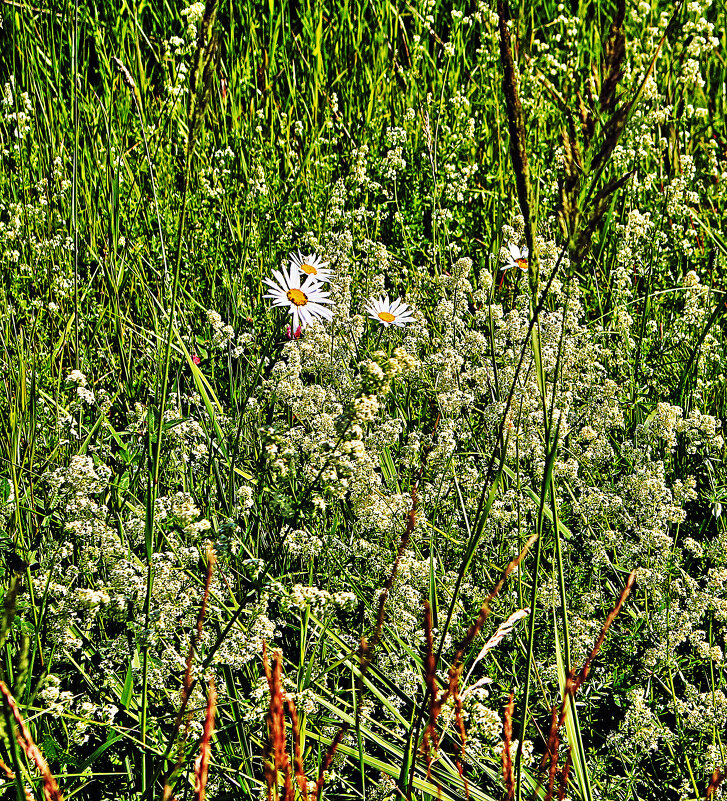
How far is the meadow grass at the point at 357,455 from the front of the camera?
140 cm

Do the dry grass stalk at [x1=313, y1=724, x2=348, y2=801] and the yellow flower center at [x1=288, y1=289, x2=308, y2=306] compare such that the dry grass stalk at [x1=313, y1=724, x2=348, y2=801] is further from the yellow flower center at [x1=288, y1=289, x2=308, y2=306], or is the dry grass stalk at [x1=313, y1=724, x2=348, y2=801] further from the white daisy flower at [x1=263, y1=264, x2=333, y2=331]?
the yellow flower center at [x1=288, y1=289, x2=308, y2=306]

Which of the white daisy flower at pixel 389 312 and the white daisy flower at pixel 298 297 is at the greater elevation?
→ the white daisy flower at pixel 298 297

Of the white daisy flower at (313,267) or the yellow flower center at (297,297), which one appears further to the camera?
the white daisy flower at (313,267)

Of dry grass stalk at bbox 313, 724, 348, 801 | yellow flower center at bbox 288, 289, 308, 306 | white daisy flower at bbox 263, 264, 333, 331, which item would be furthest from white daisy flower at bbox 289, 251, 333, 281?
dry grass stalk at bbox 313, 724, 348, 801

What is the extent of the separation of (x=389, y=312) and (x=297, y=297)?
1.01 ft

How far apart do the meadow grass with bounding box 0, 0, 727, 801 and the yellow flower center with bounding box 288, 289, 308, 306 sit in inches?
2.7

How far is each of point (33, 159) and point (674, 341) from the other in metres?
2.52

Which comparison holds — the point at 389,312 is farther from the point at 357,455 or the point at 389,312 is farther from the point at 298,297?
the point at 357,455

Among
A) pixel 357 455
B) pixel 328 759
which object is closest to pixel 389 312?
pixel 357 455

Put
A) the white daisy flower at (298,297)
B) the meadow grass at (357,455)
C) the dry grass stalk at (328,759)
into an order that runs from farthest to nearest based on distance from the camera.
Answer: the white daisy flower at (298,297)
the meadow grass at (357,455)
the dry grass stalk at (328,759)

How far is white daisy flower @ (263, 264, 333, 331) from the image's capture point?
2.58m

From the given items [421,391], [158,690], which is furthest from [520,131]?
[421,391]

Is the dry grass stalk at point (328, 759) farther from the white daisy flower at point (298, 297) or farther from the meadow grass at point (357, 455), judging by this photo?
the white daisy flower at point (298, 297)

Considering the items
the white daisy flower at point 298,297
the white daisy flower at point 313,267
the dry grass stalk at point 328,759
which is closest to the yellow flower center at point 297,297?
the white daisy flower at point 298,297
